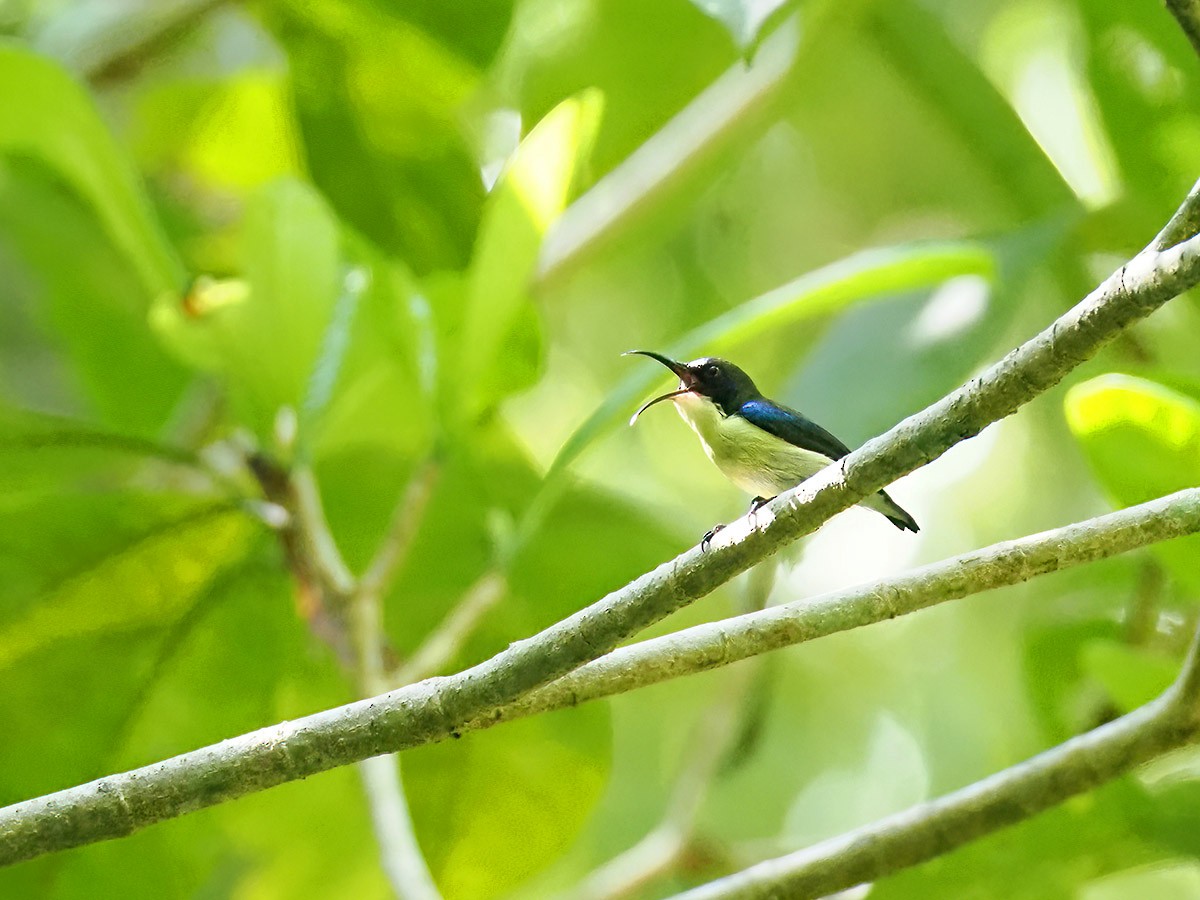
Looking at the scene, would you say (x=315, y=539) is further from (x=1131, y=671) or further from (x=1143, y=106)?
(x=1143, y=106)

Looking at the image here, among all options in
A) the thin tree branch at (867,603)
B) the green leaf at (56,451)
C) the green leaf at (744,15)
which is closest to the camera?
the thin tree branch at (867,603)

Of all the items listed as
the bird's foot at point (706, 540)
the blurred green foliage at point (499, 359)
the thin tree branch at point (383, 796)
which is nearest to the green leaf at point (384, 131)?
the blurred green foliage at point (499, 359)

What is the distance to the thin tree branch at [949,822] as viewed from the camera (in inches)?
60.5

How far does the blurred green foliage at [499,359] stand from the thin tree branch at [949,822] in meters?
0.24

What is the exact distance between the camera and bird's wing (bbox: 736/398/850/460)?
1.72 meters

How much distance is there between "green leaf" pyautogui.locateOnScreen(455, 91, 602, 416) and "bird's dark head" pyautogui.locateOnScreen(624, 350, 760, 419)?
20cm

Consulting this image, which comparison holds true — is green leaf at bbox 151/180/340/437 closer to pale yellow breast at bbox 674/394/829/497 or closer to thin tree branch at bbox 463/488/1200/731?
pale yellow breast at bbox 674/394/829/497

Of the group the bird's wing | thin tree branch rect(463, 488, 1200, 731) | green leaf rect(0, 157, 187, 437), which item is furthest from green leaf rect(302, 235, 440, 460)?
thin tree branch rect(463, 488, 1200, 731)

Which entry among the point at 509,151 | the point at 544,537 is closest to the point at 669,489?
the point at 509,151

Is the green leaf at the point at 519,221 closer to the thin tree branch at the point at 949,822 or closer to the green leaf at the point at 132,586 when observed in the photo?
the green leaf at the point at 132,586

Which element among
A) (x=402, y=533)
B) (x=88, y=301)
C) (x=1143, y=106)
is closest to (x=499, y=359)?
(x=402, y=533)

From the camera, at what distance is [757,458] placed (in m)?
1.71

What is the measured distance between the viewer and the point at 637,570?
7.52 ft

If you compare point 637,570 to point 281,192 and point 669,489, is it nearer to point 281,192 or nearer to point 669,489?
point 281,192
